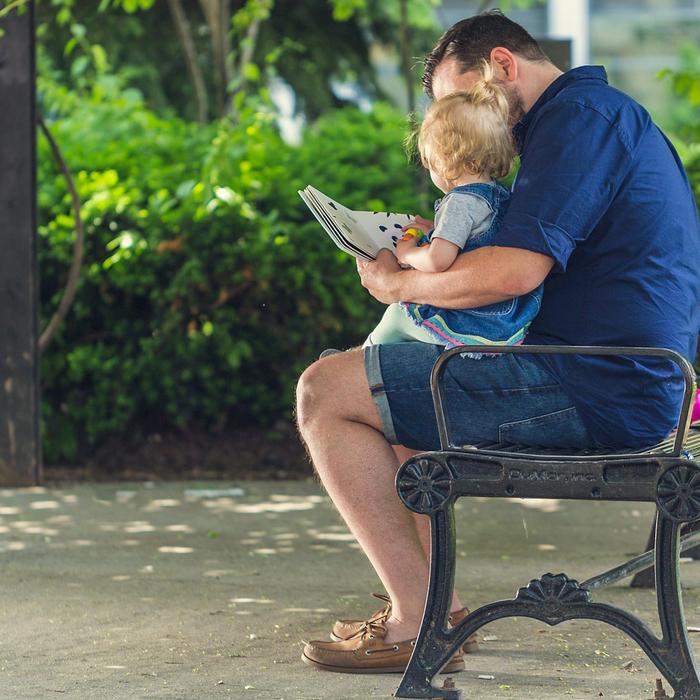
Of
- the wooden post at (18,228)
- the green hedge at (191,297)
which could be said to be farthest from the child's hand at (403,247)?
the green hedge at (191,297)

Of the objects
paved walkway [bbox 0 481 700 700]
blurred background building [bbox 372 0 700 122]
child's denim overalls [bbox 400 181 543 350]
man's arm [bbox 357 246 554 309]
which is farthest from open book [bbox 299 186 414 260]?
blurred background building [bbox 372 0 700 122]

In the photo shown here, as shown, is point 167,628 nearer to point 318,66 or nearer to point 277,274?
point 277,274

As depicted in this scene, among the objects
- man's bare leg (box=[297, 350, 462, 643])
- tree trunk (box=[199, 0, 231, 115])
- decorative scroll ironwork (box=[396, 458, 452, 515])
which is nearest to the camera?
decorative scroll ironwork (box=[396, 458, 452, 515])

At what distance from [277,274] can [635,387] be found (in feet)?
11.7

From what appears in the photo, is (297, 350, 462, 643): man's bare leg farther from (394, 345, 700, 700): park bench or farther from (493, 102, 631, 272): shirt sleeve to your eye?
(493, 102, 631, 272): shirt sleeve

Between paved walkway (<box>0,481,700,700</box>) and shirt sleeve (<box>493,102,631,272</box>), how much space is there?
3.48ft

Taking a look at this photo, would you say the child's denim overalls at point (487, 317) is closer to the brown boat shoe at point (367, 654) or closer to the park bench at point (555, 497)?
the park bench at point (555, 497)

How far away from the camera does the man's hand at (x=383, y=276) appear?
11.2 ft

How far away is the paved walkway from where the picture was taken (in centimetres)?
344

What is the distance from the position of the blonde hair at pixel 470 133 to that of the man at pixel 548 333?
8 centimetres

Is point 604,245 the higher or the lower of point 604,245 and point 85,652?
the higher

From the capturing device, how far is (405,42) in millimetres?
8656

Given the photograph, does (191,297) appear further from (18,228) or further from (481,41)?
(481,41)

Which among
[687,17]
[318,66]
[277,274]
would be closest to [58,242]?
[277,274]
